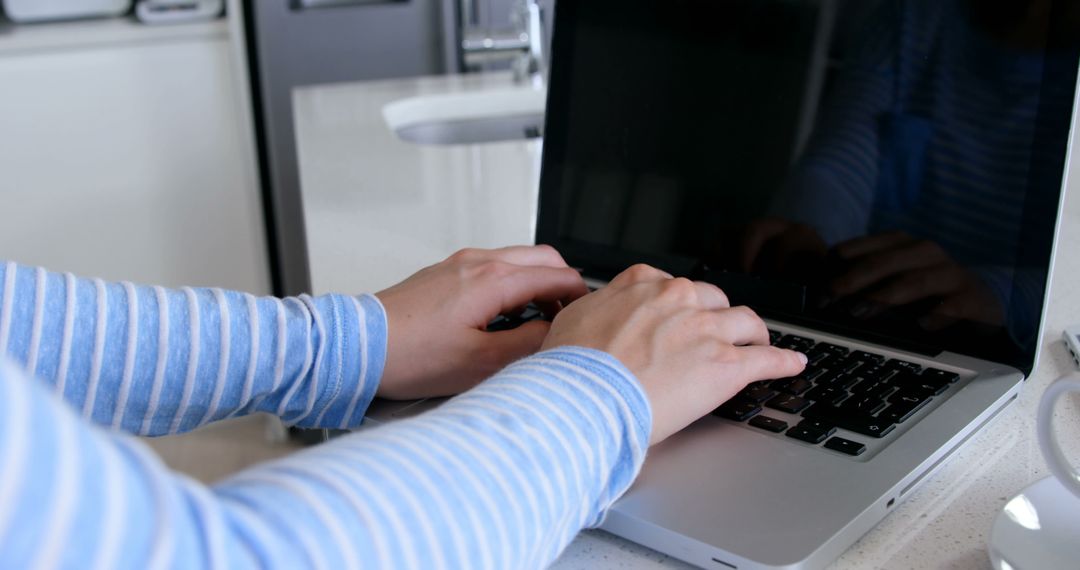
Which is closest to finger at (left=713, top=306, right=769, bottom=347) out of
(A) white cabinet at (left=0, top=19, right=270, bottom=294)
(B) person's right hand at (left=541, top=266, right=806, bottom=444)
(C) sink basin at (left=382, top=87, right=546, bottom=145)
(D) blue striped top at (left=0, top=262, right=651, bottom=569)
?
(B) person's right hand at (left=541, top=266, right=806, bottom=444)

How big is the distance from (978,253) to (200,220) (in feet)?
5.64

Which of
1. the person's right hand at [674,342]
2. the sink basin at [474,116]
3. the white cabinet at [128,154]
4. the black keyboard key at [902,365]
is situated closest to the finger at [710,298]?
the person's right hand at [674,342]

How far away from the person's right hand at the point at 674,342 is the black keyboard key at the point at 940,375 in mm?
84

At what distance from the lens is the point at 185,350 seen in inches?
22.7

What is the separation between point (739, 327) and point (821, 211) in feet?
0.53

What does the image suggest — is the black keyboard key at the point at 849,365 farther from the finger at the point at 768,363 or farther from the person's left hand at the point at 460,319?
the person's left hand at the point at 460,319

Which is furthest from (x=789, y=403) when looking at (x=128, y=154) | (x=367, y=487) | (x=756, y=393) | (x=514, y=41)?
(x=128, y=154)

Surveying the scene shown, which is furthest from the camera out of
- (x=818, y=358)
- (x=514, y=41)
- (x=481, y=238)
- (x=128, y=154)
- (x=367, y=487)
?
(x=128, y=154)

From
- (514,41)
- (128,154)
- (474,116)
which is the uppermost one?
(514,41)

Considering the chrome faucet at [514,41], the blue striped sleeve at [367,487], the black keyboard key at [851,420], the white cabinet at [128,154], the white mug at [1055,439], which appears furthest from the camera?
the white cabinet at [128,154]

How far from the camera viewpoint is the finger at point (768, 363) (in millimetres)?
543

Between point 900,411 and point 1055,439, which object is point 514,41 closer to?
point 900,411

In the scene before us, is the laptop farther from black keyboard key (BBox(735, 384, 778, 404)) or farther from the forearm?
the forearm

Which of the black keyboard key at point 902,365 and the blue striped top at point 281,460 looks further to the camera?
the black keyboard key at point 902,365
